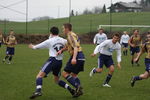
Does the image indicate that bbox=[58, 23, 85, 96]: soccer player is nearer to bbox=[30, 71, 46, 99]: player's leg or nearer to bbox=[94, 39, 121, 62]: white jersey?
bbox=[30, 71, 46, 99]: player's leg

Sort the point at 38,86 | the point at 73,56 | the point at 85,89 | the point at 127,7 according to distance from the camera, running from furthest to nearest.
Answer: the point at 127,7, the point at 85,89, the point at 73,56, the point at 38,86

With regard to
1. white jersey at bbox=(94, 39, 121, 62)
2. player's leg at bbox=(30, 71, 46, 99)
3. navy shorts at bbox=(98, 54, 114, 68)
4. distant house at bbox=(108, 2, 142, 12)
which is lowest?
player's leg at bbox=(30, 71, 46, 99)

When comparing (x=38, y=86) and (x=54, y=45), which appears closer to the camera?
(x=38, y=86)

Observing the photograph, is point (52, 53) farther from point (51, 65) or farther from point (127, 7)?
point (127, 7)

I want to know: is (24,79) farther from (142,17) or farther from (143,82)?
(142,17)

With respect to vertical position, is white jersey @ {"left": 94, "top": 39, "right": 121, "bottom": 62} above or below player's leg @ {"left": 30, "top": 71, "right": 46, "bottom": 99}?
above

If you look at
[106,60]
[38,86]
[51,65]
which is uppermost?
[51,65]

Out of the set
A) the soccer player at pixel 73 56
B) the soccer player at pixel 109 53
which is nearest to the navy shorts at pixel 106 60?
the soccer player at pixel 109 53

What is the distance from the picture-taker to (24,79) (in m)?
13.2

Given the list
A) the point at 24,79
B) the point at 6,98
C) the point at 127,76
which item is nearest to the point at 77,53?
the point at 6,98

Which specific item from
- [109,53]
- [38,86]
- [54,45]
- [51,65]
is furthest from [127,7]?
[38,86]

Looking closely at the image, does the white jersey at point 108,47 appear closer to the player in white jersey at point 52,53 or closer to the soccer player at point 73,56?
the soccer player at point 73,56

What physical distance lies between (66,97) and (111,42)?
9.64ft

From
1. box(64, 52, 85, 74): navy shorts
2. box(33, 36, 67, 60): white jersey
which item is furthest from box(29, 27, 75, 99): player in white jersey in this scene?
box(64, 52, 85, 74): navy shorts
